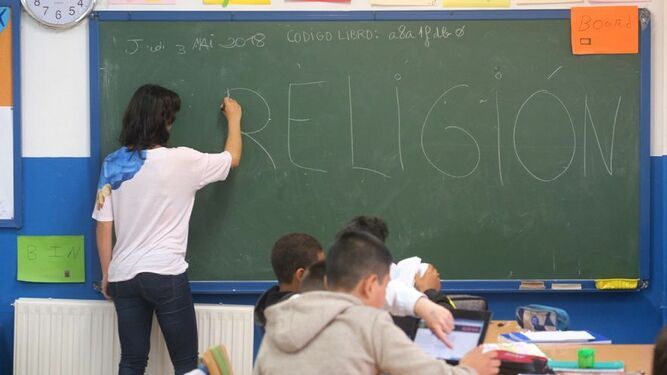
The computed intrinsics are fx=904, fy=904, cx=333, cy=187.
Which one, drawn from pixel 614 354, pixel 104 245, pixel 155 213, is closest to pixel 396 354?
pixel 614 354

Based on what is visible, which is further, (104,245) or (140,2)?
(140,2)

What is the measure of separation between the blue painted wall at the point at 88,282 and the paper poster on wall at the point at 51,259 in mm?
32

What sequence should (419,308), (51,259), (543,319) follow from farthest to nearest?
(51,259) → (543,319) → (419,308)

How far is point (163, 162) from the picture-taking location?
13.9 ft

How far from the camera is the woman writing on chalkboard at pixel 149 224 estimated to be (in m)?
4.25

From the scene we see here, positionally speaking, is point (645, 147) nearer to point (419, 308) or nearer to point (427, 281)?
point (427, 281)

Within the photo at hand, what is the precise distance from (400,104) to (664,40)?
4.66ft

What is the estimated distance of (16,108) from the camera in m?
4.61

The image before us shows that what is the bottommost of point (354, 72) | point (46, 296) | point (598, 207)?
point (46, 296)

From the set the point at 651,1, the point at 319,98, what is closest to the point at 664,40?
the point at 651,1

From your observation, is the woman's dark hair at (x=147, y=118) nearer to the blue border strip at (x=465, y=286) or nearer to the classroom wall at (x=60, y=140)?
the classroom wall at (x=60, y=140)

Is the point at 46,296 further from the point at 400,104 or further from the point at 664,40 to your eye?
the point at 664,40

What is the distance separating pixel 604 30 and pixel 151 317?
2.74m

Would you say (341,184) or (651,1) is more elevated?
(651,1)
